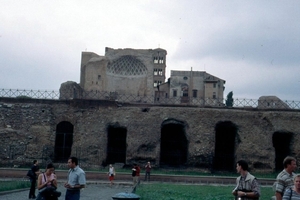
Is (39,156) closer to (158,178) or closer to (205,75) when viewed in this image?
(158,178)

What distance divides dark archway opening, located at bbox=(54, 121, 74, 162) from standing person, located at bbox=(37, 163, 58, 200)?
671 inches

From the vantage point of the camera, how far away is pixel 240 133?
22.7 meters

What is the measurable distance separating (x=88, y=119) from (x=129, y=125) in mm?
2572

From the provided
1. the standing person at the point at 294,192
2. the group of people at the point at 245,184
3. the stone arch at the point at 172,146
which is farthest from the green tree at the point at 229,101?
the standing person at the point at 294,192

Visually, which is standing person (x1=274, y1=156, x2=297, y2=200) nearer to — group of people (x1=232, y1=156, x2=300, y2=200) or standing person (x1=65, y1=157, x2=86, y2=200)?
group of people (x1=232, y1=156, x2=300, y2=200)

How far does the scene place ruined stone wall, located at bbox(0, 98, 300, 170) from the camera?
884 inches

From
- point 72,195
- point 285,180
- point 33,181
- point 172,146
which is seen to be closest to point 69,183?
point 72,195

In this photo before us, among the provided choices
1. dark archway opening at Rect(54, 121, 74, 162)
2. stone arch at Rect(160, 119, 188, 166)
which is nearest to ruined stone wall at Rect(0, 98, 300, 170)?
dark archway opening at Rect(54, 121, 74, 162)

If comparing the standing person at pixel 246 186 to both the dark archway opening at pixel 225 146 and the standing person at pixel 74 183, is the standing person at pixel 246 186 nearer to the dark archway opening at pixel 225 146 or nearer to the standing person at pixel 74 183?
the standing person at pixel 74 183

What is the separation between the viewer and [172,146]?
2639 cm

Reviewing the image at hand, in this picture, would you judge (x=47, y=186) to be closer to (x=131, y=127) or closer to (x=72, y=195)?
(x=72, y=195)

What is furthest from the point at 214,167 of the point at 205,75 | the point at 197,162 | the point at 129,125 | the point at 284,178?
the point at 205,75

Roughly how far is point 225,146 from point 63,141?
1086cm

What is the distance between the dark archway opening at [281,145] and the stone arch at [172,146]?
603cm
